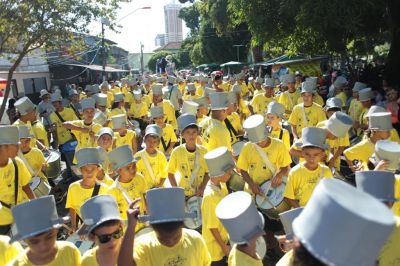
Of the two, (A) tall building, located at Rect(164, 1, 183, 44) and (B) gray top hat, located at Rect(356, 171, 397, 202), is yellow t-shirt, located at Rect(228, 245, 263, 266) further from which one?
(A) tall building, located at Rect(164, 1, 183, 44)

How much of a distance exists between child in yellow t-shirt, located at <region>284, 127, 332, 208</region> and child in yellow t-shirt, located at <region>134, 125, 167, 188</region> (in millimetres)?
1876

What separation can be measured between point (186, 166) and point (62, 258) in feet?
8.88

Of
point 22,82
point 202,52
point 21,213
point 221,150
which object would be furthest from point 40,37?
point 202,52

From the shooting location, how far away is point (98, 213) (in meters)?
2.97

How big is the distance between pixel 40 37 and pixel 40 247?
11133mm

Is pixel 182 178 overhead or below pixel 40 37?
below

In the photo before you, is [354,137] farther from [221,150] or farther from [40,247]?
[40,247]

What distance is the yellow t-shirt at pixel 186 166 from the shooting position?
5.48 metres

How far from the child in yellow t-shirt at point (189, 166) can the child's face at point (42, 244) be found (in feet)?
8.57

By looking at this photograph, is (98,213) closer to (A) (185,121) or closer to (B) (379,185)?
(B) (379,185)

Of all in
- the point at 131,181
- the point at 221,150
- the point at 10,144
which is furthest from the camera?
the point at 10,144

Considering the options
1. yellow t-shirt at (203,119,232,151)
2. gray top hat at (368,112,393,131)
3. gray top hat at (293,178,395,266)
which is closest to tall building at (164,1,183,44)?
yellow t-shirt at (203,119,232,151)

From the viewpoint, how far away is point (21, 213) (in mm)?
2941

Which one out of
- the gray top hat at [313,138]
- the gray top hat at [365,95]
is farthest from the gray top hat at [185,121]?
the gray top hat at [365,95]
